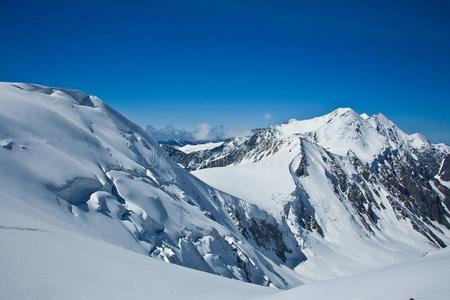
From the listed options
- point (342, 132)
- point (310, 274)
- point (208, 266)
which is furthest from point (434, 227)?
point (208, 266)

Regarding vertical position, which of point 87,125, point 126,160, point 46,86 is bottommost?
point 126,160

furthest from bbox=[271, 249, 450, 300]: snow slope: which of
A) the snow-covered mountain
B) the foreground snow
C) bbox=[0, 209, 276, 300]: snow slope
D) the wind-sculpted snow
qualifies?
the snow-covered mountain

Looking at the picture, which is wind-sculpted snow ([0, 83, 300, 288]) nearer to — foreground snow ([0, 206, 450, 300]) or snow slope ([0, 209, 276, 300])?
snow slope ([0, 209, 276, 300])

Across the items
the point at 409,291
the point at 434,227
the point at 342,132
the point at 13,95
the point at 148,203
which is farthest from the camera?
the point at 342,132

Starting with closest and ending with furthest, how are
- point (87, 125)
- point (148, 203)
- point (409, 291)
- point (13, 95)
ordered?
1. point (409, 291)
2. point (148, 203)
3. point (13, 95)
4. point (87, 125)

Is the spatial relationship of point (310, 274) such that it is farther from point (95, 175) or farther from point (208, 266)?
point (95, 175)

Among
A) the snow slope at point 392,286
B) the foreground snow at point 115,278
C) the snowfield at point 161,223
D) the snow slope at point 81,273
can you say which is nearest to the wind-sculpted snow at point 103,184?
the snowfield at point 161,223

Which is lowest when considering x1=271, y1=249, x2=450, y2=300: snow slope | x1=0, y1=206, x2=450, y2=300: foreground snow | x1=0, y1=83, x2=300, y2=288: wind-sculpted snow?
x1=271, y1=249, x2=450, y2=300: snow slope
